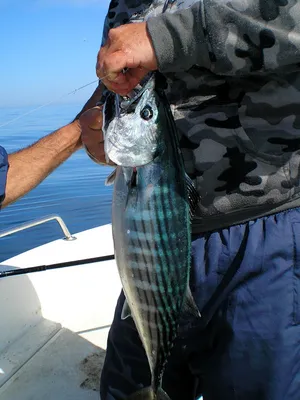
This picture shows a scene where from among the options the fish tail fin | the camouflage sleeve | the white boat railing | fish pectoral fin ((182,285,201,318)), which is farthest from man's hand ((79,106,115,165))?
the white boat railing

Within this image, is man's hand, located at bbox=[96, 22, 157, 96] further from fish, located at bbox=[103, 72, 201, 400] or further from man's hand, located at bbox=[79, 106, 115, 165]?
man's hand, located at bbox=[79, 106, 115, 165]

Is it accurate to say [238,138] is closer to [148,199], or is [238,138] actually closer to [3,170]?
[148,199]

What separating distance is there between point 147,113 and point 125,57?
0.63 ft

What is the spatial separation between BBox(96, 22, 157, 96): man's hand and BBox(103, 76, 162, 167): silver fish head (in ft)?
0.22

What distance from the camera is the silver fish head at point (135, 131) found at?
4.61ft

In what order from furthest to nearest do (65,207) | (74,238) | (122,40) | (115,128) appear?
(65,207), (74,238), (115,128), (122,40)

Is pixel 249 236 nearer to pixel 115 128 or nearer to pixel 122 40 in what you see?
pixel 115 128

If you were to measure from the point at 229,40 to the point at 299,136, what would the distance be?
0.46 meters

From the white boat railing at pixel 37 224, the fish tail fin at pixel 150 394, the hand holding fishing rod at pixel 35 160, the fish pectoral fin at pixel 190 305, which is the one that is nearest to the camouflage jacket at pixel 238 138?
the fish pectoral fin at pixel 190 305

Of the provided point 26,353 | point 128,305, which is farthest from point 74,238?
point 128,305

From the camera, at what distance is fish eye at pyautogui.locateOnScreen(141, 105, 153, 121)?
1.41m

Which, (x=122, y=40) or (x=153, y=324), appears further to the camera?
(x=153, y=324)

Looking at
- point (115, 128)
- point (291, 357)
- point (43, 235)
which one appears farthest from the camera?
point (43, 235)

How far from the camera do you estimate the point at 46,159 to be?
117 inches
